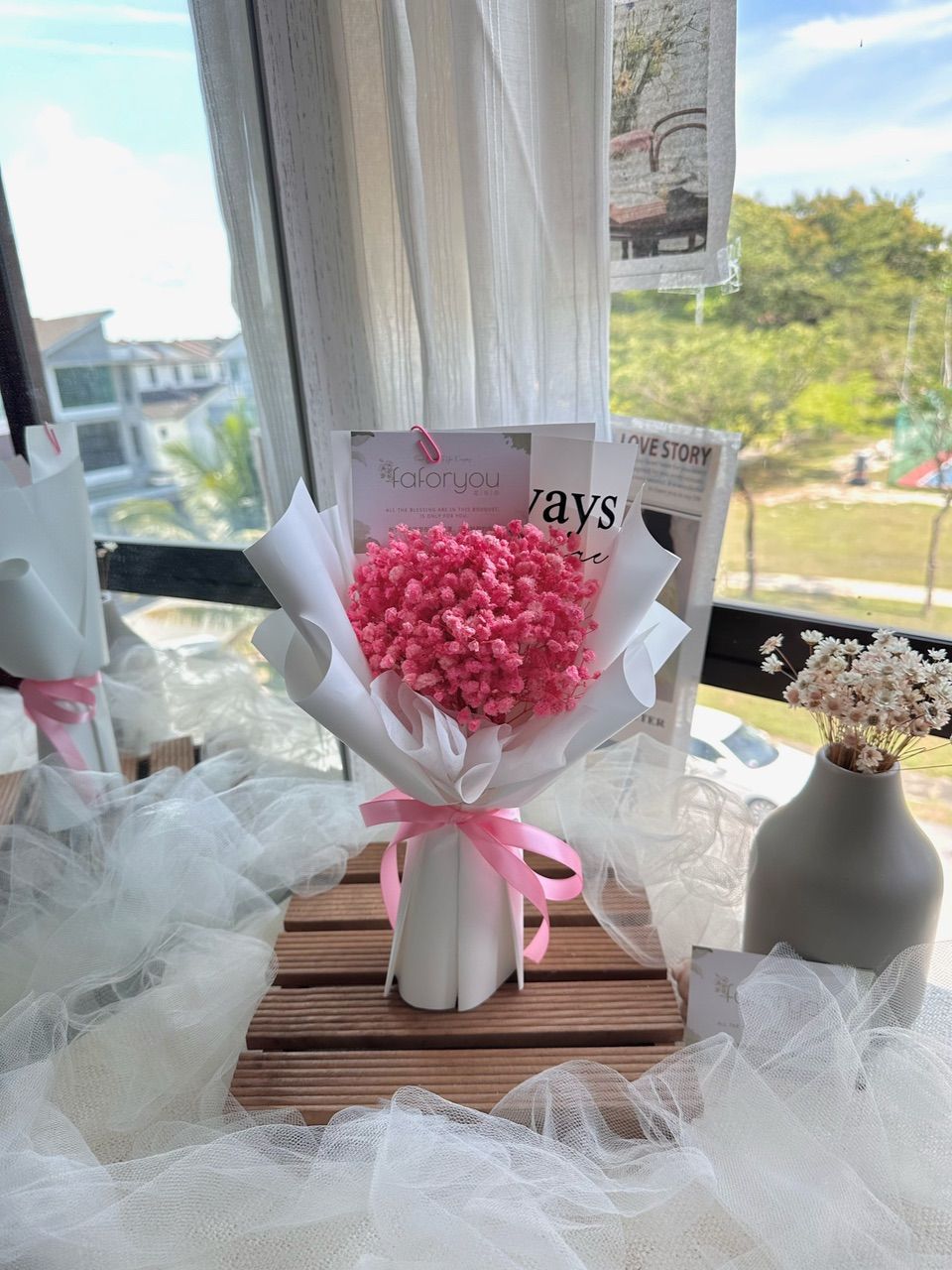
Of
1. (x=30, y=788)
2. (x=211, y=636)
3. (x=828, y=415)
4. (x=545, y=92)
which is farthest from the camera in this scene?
(x=828, y=415)

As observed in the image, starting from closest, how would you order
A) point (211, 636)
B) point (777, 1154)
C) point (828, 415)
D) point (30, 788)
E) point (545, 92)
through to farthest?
point (777, 1154)
point (545, 92)
point (30, 788)
point (211, 636)
point (828, 415)

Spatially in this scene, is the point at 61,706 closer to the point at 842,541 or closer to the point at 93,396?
the point at 93,396

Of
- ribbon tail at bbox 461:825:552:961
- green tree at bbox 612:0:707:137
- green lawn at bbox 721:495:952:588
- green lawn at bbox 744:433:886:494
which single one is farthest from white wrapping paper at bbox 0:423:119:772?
green lawn at bbox 744:433:886:494

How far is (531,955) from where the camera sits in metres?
0.85

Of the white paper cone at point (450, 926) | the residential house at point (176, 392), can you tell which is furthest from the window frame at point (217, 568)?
the white paper cone at point (450, 926)

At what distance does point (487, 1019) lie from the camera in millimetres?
792

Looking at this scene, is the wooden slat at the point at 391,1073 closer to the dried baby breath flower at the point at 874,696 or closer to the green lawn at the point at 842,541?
the dried baby breath flower at the point at 874,696

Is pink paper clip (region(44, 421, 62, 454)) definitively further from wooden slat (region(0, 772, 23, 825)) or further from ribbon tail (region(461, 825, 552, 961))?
ribbon tail (region(461, 825, 552, 961))

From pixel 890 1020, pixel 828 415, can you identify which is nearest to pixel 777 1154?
pixel 890 1020

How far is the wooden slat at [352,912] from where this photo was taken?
0.93 m

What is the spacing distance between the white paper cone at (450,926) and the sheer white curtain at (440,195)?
1.60 feet

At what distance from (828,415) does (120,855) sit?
124 cm

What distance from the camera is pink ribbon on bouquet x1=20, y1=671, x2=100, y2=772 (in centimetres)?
99

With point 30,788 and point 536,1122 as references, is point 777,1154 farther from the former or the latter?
point 30,788
